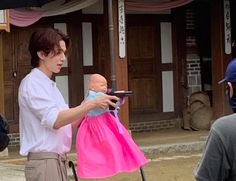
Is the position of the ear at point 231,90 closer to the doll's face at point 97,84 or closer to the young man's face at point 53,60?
the young man's face at point 53,60

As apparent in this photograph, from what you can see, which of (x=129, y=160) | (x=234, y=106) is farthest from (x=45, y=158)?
(x=129, y=160)

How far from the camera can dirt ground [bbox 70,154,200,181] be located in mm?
8422

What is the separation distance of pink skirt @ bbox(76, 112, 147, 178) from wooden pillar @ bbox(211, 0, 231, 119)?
7267 mm

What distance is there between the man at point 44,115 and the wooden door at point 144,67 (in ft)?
30.3

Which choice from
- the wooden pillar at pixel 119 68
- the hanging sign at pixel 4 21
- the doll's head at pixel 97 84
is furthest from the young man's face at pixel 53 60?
the wooden pillar at pixel 119 68

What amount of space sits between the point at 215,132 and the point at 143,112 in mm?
10337

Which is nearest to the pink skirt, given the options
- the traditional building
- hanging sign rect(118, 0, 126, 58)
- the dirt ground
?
the dirt ground

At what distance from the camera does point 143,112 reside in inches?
509

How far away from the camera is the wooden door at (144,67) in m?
12.8

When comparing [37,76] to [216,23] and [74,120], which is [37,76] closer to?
[74,120]

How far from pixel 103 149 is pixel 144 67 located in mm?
7993

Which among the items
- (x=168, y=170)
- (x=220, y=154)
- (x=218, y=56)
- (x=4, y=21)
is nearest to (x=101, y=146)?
(x=220, y=154)

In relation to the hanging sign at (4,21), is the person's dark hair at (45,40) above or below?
below

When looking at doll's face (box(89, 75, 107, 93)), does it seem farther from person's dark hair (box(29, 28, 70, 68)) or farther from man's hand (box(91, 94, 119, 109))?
man's hand (box(91, 94, 119, 109))
